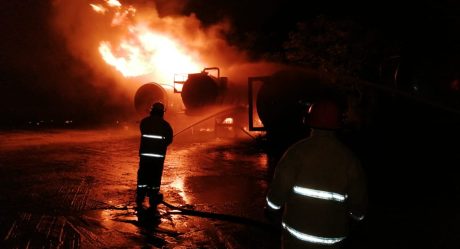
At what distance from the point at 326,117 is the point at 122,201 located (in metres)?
5.07

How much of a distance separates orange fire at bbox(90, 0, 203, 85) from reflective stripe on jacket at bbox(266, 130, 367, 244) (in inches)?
700

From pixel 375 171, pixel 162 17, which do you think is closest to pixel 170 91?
pixel 162 17

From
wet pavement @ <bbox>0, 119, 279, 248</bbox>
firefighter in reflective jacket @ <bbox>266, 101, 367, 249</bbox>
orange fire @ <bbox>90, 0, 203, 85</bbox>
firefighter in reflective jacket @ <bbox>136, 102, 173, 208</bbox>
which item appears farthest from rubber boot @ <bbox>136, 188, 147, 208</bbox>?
orange fire @ <bbox>90, 0, 203, 85</bbox>

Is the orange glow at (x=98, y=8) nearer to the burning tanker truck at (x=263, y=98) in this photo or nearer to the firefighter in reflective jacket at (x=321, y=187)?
the burning tanker truck at (x=263, y=98)

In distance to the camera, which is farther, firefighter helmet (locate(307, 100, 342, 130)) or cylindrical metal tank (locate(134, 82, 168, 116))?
cylindrical metal tank (locate(134, 82, 168, 116))

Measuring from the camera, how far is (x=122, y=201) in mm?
6918

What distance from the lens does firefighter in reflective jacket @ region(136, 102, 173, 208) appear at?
22.8ft

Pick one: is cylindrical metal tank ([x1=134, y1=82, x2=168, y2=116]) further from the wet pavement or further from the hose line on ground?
the hose line on ground

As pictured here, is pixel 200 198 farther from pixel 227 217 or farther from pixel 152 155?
pixel 227 217

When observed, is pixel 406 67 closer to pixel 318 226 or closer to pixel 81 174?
pixel 318 226

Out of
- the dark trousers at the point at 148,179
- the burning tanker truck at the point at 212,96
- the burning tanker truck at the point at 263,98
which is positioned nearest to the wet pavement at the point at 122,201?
the dark trousers at the point at 148,179

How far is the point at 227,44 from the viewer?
2078cm

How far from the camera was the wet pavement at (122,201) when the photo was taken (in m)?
5.07

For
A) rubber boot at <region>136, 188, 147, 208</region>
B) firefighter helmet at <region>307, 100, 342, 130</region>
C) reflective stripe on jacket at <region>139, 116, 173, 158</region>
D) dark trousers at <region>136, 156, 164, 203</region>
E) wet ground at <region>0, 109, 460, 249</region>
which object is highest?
firefighter helmet at <region>307, 100, 342, 130</region>
